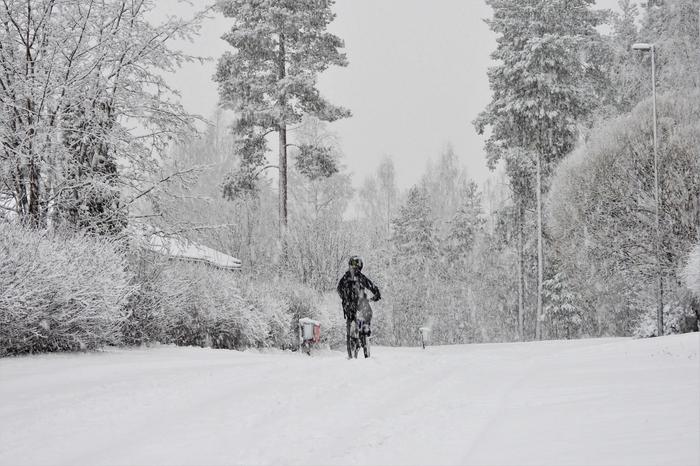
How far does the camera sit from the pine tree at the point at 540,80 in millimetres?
35562

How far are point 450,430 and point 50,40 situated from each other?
1260 centimetres

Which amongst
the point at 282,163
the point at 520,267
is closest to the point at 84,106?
the point at 282,163

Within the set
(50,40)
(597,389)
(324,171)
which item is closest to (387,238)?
(324,171)

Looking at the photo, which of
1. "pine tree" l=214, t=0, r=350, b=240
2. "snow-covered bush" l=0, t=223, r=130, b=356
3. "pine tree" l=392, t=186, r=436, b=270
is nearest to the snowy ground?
"snow-covered bush" l=0, t=223, r=130, b=356

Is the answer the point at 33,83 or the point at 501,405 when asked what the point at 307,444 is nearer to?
the point at 501,405

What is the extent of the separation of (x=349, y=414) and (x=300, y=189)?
46.6 meters

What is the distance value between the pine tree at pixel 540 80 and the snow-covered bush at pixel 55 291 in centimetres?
2501

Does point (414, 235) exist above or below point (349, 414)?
above

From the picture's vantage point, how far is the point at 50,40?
1521 cm

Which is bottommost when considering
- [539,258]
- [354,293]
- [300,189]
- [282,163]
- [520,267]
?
[354,293]

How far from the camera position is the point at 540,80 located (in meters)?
35.3

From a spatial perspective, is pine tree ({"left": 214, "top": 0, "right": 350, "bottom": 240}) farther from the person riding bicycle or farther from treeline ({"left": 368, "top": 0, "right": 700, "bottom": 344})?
the person riding bicycle

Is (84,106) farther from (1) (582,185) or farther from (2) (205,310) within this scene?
(1) (582,185)

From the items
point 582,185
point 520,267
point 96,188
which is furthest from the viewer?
point 520,267
